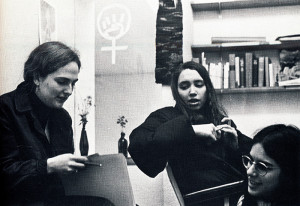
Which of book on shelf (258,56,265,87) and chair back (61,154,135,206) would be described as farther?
book on shelf (258,56,265,87)

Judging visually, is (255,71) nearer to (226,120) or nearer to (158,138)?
(226,120)

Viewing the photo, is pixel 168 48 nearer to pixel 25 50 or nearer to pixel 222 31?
pixel 222 31

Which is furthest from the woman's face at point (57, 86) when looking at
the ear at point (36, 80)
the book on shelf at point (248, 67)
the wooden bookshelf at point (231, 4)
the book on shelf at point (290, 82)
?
the book on shelf at point (290, 82)

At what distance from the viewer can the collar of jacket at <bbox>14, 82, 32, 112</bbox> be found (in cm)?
148

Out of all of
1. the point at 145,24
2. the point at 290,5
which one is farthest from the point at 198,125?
the point at 290,5

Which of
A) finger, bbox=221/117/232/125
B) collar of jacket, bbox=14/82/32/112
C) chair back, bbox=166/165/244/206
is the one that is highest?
collar of jacket, bbox=14/82/32/112

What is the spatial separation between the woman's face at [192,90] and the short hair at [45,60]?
47 centimetres

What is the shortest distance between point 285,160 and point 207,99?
0.38 meters

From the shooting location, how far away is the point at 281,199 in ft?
4.59

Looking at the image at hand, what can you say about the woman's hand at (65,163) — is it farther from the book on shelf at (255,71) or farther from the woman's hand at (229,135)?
the book on shelf at (255,71)

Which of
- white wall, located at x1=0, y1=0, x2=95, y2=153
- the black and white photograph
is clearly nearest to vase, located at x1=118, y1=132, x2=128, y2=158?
the black and white photograph

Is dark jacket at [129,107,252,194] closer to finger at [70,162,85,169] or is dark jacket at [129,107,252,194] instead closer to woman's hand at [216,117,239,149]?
Result: woman's hand at [216,117,239,149]

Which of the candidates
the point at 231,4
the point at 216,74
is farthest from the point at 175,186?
the point at 231,4

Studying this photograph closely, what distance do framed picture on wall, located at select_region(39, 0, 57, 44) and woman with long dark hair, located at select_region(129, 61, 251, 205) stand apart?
0.56 m
